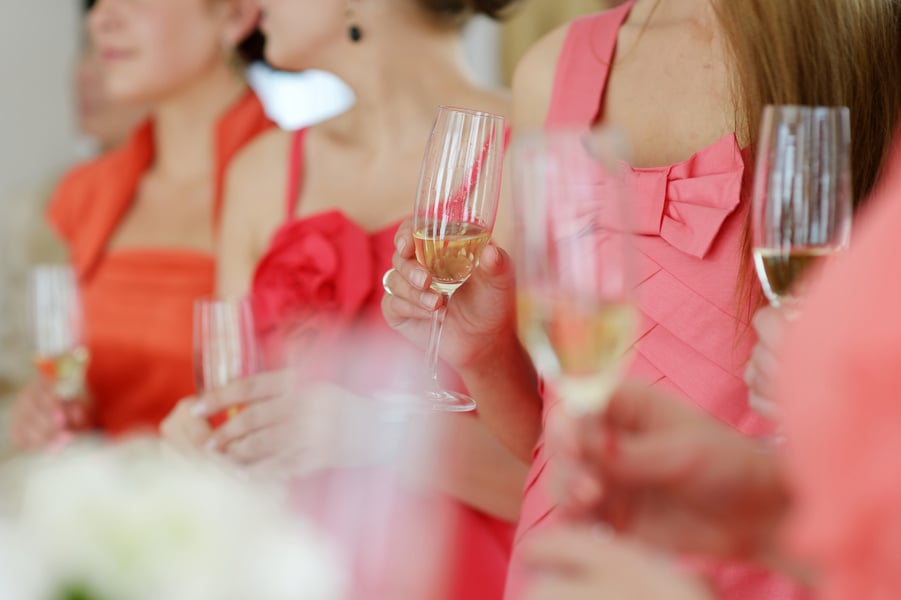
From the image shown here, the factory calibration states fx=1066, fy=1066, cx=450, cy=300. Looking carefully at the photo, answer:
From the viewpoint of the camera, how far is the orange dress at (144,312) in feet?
6.57

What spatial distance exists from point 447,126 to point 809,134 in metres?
0.36

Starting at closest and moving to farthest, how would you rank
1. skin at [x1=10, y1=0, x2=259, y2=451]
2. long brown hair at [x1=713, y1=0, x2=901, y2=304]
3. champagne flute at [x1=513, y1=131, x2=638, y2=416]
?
champagne flute at [x1=513, y1=131, x2=638, y2=416]
long brown hair at [x1=713, y1=0, x2=901, y2=304]
skin at [x1=10, y1=0, x2=259, y2=451]

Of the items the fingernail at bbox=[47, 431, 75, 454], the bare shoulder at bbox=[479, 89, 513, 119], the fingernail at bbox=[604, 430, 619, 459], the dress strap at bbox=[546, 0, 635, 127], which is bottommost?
the fingernail at bbox=[47, 431, 75, 454]

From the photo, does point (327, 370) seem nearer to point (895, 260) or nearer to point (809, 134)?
point (809, 134)

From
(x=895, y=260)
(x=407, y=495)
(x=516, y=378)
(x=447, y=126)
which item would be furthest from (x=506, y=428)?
(x=895, y=260)

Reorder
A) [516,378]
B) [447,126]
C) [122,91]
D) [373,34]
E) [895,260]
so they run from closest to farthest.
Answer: [895,260] < [447,126] < [516,378] < [373,34] < [122,91]

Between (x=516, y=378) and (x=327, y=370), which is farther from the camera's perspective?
(x=327, y=370)

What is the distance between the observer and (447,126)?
94 cm

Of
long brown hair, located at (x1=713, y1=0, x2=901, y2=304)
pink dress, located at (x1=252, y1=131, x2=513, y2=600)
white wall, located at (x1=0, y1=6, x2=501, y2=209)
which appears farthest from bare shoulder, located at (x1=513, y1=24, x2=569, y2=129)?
white wall, located at (x1=0, y1=6, x2=501, y2=209)

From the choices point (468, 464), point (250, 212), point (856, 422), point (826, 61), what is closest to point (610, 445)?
point (856, 422)

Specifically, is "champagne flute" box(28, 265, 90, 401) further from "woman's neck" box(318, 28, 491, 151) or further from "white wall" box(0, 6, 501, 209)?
"white wall" box(0, 6, 501, 209)

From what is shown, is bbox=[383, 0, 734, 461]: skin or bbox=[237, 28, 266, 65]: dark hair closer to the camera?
bbox=[383, 0, 734, 461]: skin

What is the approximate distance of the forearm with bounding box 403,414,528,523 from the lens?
1342 mm

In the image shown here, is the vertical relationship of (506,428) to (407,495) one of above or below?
above
